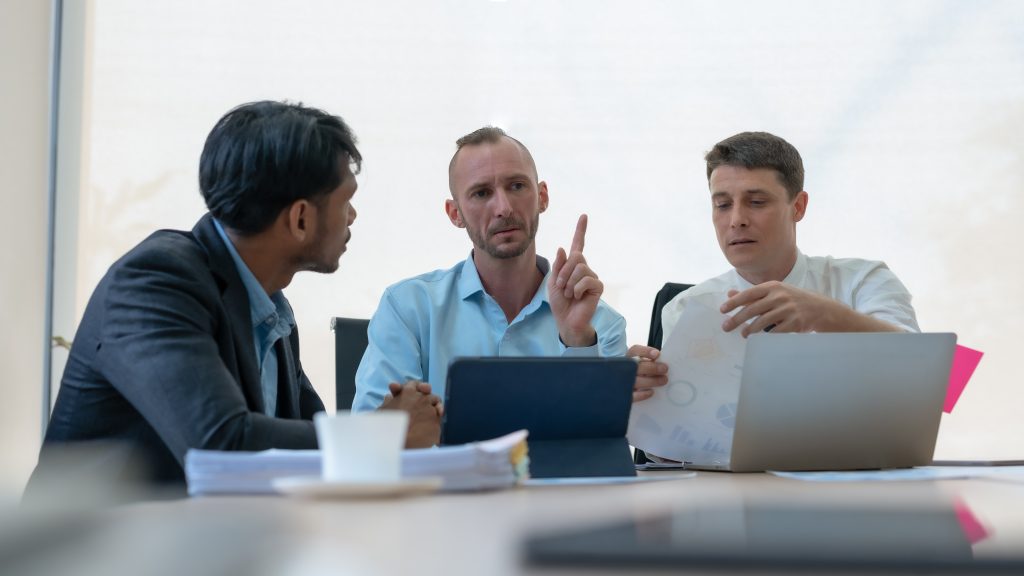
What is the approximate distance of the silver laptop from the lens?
138cm

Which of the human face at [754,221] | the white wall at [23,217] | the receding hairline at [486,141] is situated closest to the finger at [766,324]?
the human face at [754,221]

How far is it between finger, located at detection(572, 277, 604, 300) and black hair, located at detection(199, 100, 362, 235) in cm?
56

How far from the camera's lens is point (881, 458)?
4.93 feet

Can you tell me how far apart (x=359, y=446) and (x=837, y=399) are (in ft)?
2.65

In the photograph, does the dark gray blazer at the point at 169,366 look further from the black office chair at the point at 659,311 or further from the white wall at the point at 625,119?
the white wall at the point at 625,119

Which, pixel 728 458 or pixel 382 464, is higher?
pixel 382 464

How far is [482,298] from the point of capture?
2.39 meters

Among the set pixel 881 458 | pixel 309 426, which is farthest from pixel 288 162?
pixel 881 458

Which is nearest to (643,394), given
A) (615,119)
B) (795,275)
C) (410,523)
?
(410,523)

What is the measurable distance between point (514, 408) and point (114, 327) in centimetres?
63

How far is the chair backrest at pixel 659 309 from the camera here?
7.35 feet

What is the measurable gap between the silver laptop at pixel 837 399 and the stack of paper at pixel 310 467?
0.48 metres

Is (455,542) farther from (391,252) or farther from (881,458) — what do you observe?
(391,252)

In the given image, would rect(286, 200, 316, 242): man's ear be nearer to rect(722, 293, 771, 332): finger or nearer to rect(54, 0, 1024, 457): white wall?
rect(722, 293, 771, 332): finger
